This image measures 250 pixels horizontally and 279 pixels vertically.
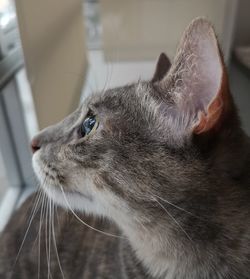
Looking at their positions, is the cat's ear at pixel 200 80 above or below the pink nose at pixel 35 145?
above

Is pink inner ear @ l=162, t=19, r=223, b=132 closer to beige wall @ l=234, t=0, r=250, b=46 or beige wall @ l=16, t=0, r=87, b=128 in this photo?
beige wall @ l=16, t=0, r=87, b=128

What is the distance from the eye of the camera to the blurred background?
1.19m

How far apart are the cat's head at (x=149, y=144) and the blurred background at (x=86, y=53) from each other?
406 millimetres

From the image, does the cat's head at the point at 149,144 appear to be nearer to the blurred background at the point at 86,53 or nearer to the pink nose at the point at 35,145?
the pink nose at the point at 35,145

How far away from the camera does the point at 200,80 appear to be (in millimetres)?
594

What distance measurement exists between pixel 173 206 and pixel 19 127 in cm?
104

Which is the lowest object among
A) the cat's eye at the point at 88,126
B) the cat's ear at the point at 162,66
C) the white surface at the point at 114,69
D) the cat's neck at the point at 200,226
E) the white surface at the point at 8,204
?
the white surface at the point at 8,204

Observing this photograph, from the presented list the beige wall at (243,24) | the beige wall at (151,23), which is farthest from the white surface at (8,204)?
the beige wall at (243,24)

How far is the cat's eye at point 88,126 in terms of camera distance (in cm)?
72

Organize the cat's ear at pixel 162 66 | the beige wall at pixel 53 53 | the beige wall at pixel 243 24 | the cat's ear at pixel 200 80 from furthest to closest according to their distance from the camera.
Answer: the beige wall at pixel 243 24, the beige wall at pixel 53 53, the cat's ear at pixel 162 66, the cat's ear at pixel 200 80

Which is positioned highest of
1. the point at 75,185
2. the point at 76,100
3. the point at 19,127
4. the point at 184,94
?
the point at 184,94

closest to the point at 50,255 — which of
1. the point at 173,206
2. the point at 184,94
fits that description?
the point at 173,206

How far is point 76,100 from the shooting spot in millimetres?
1321

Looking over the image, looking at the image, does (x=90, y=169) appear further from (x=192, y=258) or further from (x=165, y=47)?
(x=165, y=47)
